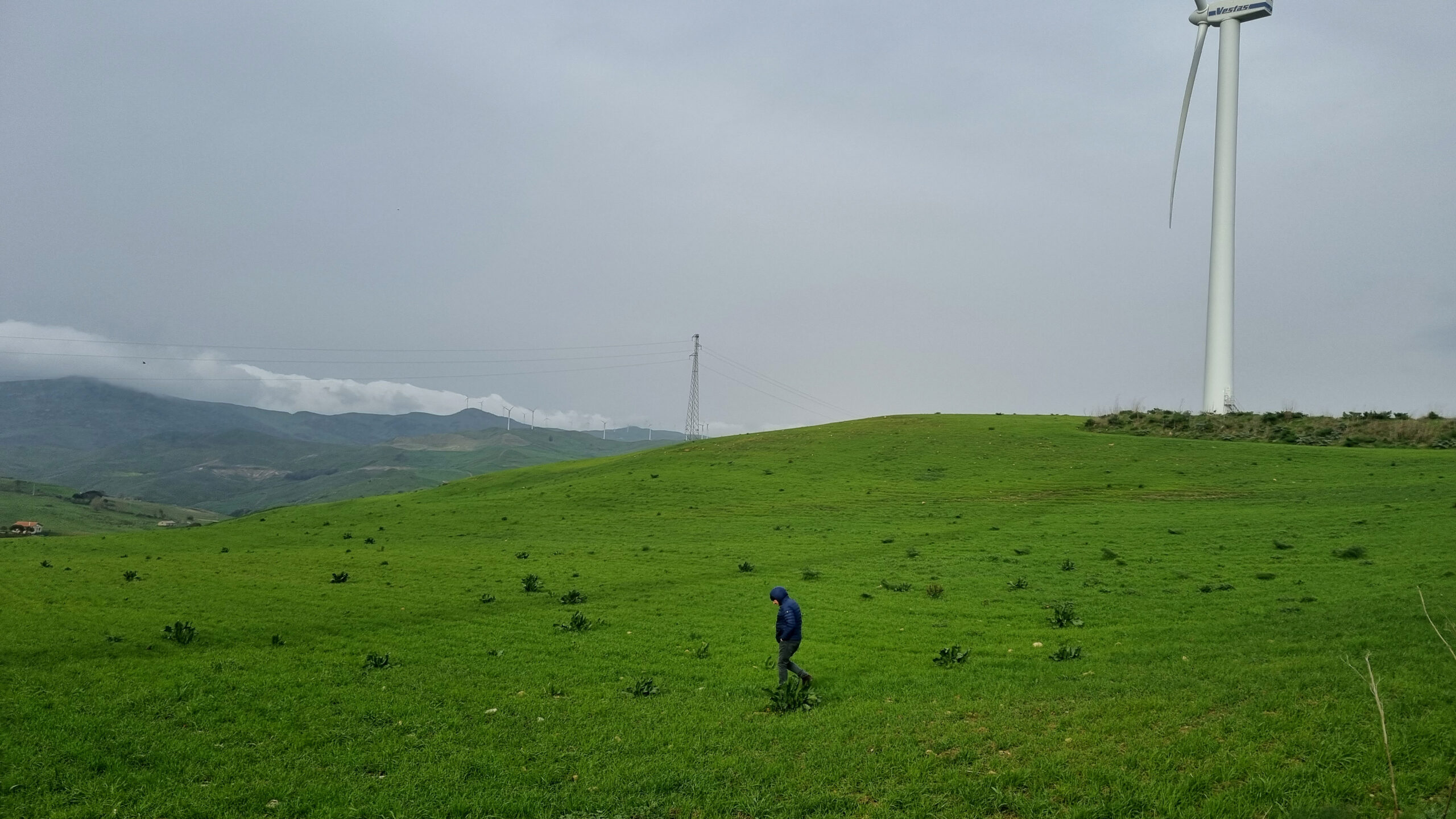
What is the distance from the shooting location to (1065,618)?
22.4 metres

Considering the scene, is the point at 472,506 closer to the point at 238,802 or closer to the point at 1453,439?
the point at 238,802

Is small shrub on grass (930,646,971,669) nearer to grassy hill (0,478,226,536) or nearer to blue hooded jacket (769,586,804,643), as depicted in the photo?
blue hooded jacket (769,586,804,643)

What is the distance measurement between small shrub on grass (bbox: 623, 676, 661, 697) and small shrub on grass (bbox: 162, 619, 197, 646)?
13417 mm

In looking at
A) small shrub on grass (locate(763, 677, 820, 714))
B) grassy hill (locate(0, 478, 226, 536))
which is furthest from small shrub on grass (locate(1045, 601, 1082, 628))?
grassy hill (locate(0, 478, 226, 536))

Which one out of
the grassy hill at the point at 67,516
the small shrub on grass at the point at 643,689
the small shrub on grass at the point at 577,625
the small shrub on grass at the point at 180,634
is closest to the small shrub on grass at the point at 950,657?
the small shrub on grass at the point at 643,689

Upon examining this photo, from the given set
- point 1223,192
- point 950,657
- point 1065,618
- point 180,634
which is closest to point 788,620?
point 950,657

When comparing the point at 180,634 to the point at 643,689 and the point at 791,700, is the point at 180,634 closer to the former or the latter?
the point at 643,689

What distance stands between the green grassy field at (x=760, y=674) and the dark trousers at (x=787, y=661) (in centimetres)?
75

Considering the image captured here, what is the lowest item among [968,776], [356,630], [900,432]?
[356,630]

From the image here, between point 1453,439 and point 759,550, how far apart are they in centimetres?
5908

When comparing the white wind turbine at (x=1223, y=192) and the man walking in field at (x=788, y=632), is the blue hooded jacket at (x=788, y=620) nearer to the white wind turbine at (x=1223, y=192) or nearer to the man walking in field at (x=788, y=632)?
the man walking in field at (x=788, y=632)

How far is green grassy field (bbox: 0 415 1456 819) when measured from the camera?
12.3 metres

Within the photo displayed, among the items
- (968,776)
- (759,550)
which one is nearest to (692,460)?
(759,550)

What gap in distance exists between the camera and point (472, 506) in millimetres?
61312
